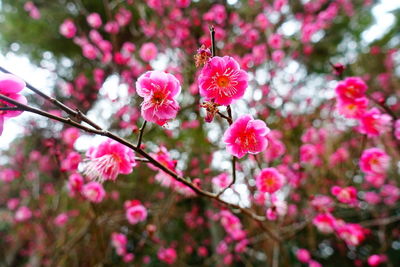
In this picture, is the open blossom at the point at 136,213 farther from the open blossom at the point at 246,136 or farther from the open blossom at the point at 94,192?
the open blossom at the point at 246,136

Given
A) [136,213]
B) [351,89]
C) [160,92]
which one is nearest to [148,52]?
[136,213]

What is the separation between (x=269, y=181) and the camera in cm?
166

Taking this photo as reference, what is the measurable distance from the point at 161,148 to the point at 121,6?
14.8 ft

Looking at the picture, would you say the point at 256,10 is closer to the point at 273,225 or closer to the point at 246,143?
the point at 273,225

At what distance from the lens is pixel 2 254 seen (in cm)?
555

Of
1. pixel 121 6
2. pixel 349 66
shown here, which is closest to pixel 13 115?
pixel 121 6

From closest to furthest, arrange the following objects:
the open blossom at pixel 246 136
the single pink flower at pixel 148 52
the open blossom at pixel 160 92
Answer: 1. the open blossom at pixel 160 92
2. the open blossom at pixel 246 136
3. the single pink flower at pixel 148 52

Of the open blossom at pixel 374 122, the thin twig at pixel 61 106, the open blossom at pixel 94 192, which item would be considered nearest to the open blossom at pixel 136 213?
the open blossom at pixel 94 192

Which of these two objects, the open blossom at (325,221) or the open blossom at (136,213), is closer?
the open blossom at (325,221)

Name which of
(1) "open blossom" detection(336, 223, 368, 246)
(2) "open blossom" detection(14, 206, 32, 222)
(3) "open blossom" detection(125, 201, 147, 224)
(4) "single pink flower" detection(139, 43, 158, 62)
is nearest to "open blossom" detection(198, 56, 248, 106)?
(3) "open blossom" detection(125, 201, 147, 224)

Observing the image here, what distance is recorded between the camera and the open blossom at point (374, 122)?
1.68 metres

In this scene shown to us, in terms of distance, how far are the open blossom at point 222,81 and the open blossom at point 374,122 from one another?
107cm

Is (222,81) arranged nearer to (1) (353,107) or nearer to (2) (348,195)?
(1) (353,107)

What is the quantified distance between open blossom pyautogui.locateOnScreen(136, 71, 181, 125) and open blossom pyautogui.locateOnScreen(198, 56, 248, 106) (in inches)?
4.1
